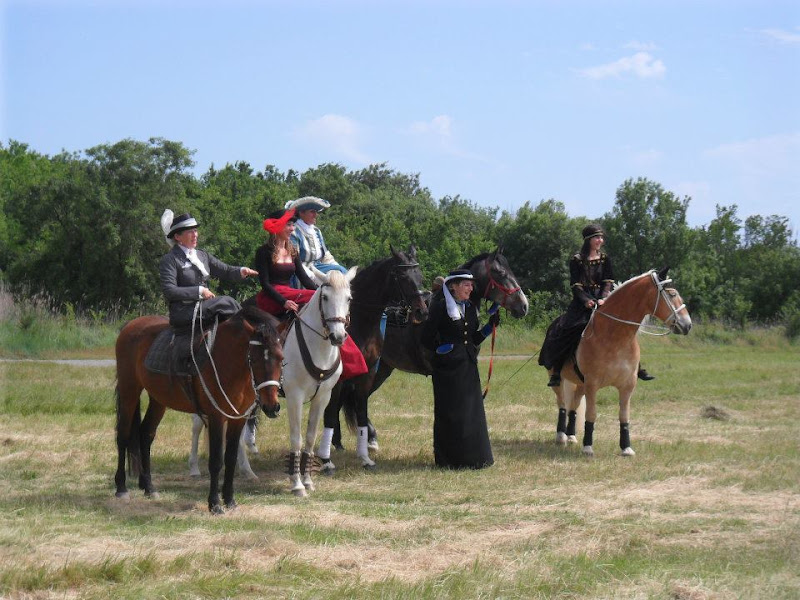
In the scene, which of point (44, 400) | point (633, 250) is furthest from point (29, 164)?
point (44, 400)

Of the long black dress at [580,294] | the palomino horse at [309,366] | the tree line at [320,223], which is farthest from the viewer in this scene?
the tree line at [320,223]

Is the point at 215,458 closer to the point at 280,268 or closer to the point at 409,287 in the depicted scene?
the point at 280,268

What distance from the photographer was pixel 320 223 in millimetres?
42000

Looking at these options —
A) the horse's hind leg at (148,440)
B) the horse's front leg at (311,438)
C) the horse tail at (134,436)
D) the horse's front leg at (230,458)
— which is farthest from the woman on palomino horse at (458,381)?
the horse tail at (134,436)

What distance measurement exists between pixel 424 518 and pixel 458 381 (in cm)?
292

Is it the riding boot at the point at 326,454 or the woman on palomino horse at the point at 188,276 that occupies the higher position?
the woman on palomino horse at the point at 188,276

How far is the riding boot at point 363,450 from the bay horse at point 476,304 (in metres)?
0.56

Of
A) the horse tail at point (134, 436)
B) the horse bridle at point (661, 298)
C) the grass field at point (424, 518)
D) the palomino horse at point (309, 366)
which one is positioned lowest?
the grass field at point (424, 518)

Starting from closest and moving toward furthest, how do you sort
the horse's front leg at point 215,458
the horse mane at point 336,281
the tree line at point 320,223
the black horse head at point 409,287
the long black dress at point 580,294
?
the horse's front leg at point 215,458, the horse mane at point 336,281, the black horse head at point 409,287, the long black dress at point 580,294, the tree line at point 320,223

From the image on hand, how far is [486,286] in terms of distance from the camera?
11695mm

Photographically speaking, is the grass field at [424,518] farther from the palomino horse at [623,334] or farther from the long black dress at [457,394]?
the palomino horse at [623,334]

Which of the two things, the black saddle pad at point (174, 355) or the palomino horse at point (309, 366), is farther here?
the palomino horse at point (309, 366)

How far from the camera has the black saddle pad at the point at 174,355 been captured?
340 inches

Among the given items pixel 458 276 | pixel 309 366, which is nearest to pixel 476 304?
pixel 458 276
